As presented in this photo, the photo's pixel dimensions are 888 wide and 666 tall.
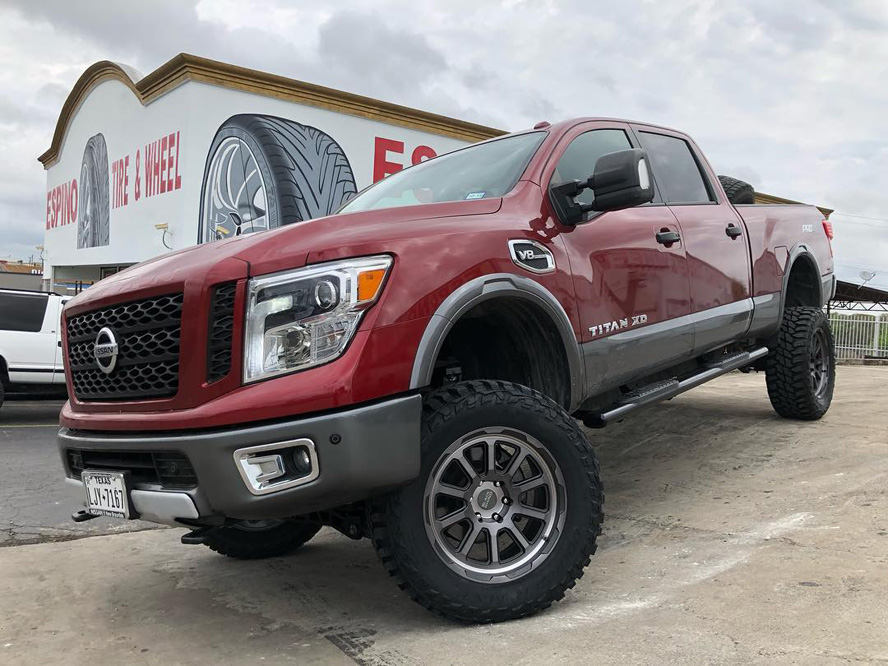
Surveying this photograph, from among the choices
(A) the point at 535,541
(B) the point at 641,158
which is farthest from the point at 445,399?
(B) the point at 641,158

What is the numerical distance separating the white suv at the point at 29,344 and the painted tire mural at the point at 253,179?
12.5 feet

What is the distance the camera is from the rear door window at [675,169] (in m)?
4.77

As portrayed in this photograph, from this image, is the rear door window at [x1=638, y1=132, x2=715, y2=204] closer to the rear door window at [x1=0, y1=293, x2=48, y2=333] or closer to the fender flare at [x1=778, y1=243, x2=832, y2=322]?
the fender flare at [x1=778, y1=243, x2=832, y2=322]

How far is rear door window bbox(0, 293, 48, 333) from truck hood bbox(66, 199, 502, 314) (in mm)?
8775

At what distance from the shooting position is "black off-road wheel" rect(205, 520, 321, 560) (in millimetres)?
3971

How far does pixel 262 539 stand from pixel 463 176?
6.93 feet

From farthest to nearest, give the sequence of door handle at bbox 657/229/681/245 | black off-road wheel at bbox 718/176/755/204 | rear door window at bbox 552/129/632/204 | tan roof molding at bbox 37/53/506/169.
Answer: tan roof molding at bbox 37/53/506/169, black off-road wheel at bbox 718/176/755/204, door handle at bbox 657/229/681/245, rear door window at bbox 552/129/632/204

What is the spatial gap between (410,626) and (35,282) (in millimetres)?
41953

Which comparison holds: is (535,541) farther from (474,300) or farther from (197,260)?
(197,260)

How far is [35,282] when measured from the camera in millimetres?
39594

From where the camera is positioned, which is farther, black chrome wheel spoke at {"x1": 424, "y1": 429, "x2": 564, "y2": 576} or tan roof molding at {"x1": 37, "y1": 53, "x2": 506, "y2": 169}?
tan roof molding at {"x1": 37, "y1": 53, "x2": 506, "y2": 169}

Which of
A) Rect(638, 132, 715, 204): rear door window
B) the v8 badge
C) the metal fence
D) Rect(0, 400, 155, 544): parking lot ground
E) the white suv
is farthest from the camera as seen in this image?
the metal fence

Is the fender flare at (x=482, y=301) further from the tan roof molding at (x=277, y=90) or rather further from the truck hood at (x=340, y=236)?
the tan roof molding at (x=277, y=90)

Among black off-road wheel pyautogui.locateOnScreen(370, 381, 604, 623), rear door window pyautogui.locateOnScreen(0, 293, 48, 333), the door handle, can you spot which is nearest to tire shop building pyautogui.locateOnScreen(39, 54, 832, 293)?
rear door window pyautogui.locateOnScreen(0, 293, 48, 333)
